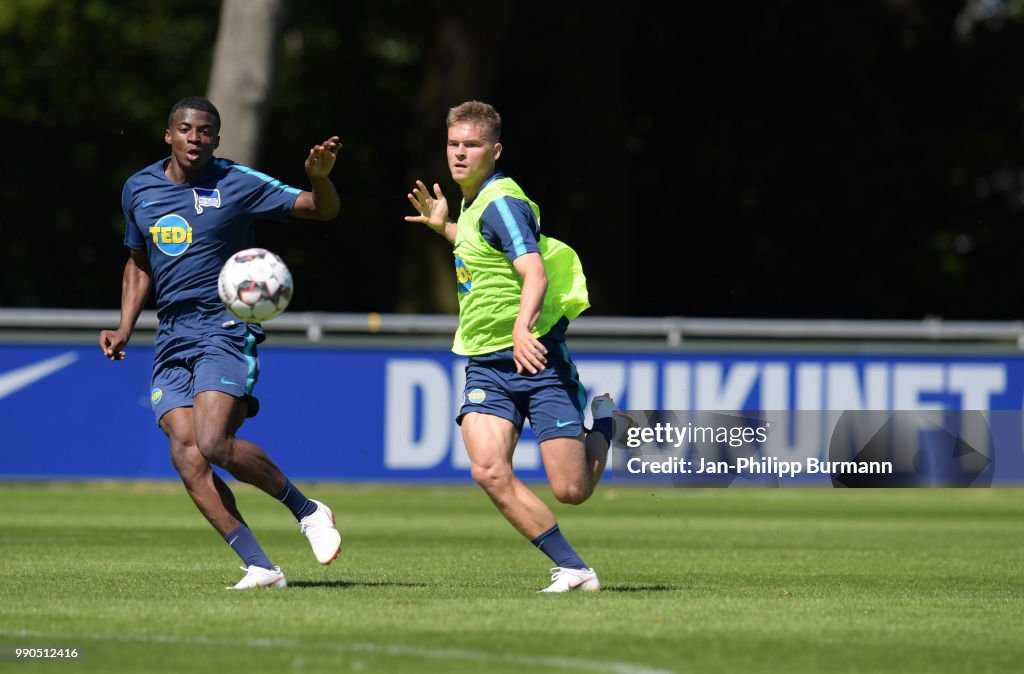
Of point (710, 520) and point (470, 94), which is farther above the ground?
point (470, 94)

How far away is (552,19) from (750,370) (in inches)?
442

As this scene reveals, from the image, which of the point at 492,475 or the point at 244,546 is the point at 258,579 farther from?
the point at 492,475

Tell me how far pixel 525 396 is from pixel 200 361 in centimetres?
150

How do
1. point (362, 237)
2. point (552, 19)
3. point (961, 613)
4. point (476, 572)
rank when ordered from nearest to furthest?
point (961, 613) < point (476, 572) < point (552, 19) < point (362, 237)

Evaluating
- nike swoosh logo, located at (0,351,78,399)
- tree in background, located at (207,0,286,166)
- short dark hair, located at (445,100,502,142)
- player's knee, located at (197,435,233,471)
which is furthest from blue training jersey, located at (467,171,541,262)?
tree in background, located at (207,0,286,166)

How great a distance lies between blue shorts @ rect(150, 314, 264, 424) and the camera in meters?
8.82

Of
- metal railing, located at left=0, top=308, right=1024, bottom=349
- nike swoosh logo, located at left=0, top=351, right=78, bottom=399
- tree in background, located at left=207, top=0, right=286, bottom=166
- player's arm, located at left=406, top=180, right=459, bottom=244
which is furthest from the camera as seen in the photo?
tree in background, located at left=207, top=0, right=286, bottom=166

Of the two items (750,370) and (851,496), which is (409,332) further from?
(851,496)

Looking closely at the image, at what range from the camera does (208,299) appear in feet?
29.4

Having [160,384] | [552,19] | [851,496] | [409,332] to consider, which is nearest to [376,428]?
[409,332]

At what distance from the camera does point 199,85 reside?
35.5 metres

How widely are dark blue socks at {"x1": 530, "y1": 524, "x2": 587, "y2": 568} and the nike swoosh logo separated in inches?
411

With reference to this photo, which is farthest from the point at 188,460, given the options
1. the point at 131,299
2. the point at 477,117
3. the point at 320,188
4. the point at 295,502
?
the point at 477,117

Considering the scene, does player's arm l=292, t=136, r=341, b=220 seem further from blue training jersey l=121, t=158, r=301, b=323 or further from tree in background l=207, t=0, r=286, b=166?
tree in background l=207, t=0, r=286, b=166
